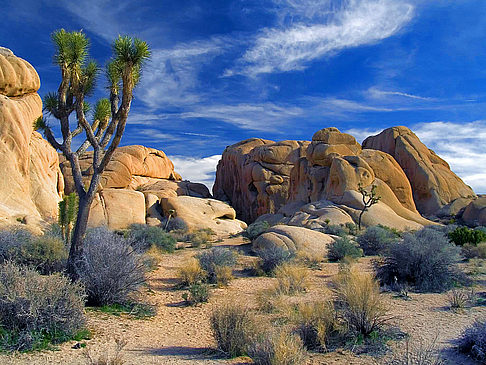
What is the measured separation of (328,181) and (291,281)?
25.0 meters

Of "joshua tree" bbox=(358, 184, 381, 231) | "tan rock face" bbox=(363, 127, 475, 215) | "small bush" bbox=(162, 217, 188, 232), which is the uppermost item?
"tan rock face" bbox=(363, 127, 475, 215)

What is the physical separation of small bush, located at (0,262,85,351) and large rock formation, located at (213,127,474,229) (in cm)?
2091

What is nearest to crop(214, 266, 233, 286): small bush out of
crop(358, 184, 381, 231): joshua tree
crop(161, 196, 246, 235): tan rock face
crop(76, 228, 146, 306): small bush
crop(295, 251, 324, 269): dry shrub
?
crop(76, 228, 146, 306): small bush

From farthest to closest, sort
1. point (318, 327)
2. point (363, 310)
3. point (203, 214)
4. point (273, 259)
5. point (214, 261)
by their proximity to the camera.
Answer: point (203, 214), point (273, 259), point (214, 261), point (363, 310), point (318, 327)

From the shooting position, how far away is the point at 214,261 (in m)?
12.2

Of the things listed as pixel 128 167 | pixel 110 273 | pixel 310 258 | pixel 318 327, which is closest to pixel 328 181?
pixel 310 258

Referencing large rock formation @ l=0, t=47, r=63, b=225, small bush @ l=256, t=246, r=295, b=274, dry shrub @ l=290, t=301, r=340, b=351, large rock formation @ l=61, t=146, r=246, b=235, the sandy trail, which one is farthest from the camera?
large rock formation @ l=61, t=146, r=246, b=235

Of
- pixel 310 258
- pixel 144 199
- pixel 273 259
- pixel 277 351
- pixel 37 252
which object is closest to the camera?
pixel 277 351

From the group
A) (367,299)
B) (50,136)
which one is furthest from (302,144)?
(367,299)

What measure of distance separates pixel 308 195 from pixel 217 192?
27.6 metres

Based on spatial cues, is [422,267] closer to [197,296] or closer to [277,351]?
[197,296]

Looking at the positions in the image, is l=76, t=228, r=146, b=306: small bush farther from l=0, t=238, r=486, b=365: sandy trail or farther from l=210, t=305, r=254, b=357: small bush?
l=210, t=305, r=254, b=357: small bush

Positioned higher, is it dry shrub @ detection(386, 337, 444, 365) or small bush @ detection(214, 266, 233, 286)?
small bush @ detection(214, 266, 233, 286)

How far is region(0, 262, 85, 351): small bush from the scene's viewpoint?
5625 millimetres
